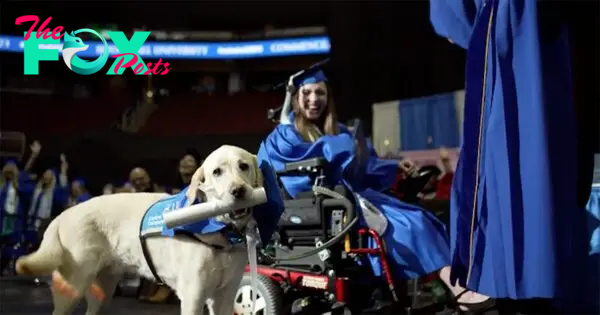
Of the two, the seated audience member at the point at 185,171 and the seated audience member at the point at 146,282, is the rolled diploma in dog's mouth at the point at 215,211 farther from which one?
the seated audience member at the point at 146,282

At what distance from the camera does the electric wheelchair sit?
8.21ft

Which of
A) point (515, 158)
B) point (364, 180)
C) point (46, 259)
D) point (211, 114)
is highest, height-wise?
point (211, 114)

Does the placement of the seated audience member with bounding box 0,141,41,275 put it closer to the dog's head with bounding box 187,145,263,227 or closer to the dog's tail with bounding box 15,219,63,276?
the dog's tail with bounding box 15,219,63,276

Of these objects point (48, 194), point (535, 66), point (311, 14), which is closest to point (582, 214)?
point (535, 66)

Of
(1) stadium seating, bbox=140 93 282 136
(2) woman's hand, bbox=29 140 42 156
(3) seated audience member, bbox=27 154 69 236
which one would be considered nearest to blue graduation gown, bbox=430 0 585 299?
(1) stadium seating, bbox=140 93 282 136

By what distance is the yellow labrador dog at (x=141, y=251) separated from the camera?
1763 mm

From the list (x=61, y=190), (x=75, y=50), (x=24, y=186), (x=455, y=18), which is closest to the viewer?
(x=455, y=18)

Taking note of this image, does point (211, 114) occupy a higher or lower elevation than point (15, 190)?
higher

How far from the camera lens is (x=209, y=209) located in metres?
1.69

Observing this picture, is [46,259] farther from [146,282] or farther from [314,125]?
[314,125]

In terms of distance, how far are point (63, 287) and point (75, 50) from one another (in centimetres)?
119

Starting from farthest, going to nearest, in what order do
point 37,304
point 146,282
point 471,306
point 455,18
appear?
1. point 146,282
2. point 37,304
3. point 471,306
4. point 455,18

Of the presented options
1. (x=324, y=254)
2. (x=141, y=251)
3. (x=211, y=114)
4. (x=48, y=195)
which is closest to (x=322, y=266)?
(x=324, y=254)

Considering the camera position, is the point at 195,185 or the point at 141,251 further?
the point at 141,251
